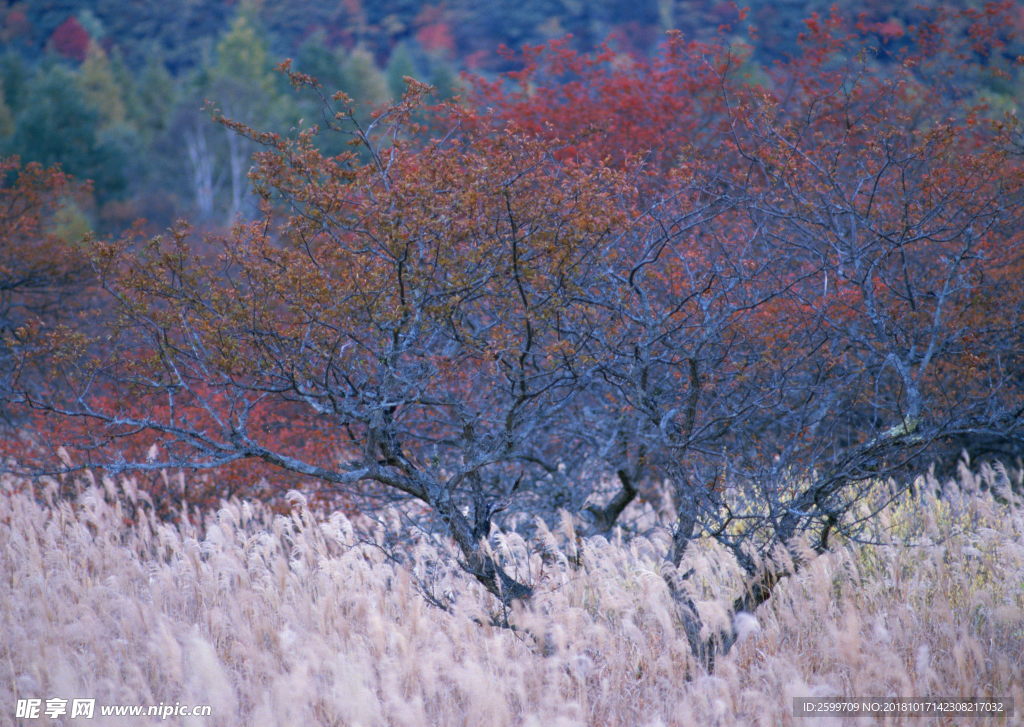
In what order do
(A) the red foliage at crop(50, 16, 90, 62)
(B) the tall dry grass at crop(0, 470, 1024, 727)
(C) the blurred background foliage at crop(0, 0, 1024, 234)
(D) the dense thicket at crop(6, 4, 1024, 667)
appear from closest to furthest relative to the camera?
(B) the tall dry grass at crop(0, 470, 1024, 727)
(D) the dense thicket at crop(6, 4, 1024, 667)
(C) the blurred background foliage at crop(0, 0, 1024, 234)
(A) the red foliage at crop(50, 16, 90, 62)

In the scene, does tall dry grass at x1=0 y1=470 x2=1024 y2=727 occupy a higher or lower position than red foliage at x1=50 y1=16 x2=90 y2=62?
lower

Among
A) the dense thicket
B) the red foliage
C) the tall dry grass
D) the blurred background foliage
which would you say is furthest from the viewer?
the red foliage

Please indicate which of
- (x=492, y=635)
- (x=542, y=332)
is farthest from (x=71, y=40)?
(x=492, y=635)

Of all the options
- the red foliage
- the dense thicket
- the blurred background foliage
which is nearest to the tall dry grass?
the dense thicket

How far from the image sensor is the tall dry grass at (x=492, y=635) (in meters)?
4.49

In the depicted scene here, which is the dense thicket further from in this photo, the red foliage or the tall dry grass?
the red foliage

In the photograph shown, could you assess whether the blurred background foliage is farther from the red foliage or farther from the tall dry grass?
the tall dry grass

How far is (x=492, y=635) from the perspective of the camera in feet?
17.8

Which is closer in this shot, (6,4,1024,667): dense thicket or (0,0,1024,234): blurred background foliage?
(6,4,1024,667): dense thicket

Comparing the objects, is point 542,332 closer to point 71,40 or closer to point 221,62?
point 221,62

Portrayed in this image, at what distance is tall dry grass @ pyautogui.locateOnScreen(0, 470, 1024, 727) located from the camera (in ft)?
14.7

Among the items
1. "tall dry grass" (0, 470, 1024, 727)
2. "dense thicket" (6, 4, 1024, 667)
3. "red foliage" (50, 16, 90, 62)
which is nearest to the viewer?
"tall dry grass" (0, 470, 1024, 727)

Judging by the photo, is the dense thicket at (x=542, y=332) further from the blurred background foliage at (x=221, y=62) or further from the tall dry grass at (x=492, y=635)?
the blurred background foliage at (x=221, y=62)

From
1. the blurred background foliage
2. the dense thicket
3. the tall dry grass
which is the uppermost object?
the blurred background foliage
